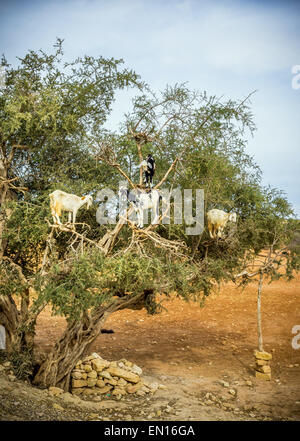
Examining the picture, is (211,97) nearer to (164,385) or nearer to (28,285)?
(28,285)

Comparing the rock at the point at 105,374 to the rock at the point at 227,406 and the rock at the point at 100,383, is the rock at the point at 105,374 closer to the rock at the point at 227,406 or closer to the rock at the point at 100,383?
the rock at the point at 100,383

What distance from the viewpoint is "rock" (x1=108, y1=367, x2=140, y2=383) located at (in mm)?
9930

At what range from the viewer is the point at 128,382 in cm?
998

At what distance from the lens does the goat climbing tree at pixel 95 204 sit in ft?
27.3

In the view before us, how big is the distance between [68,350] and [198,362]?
529cm

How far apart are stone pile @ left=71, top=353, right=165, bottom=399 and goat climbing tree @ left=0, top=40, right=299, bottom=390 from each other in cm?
35

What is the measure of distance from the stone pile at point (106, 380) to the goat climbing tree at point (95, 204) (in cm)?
35

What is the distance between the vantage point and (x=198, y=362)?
13.1 meters

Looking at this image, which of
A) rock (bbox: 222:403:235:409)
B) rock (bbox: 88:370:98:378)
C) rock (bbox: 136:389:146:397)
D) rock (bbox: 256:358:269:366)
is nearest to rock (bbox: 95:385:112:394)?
rock (bbox: 88:370:98:378)

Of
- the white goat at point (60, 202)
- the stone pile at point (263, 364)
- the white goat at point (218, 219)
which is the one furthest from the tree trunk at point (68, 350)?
the stone pile at point (263, 364)

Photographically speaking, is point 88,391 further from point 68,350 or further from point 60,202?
point 60,202

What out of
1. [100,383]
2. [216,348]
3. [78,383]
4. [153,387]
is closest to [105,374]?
[100,383]

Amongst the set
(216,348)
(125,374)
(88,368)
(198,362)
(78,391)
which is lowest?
(216,348)

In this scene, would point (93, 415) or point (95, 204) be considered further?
point (95, 204)
